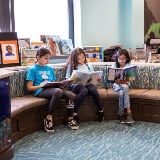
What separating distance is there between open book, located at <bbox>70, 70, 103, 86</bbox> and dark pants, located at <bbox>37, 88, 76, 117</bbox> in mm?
246

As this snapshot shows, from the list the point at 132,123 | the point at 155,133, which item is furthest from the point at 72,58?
the point at 155,133

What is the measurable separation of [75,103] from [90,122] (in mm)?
453

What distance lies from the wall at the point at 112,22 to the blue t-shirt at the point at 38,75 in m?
1.92

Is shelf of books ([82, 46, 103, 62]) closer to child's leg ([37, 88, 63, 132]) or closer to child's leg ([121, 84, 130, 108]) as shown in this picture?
child's leg ([121, 84, 130, 108])

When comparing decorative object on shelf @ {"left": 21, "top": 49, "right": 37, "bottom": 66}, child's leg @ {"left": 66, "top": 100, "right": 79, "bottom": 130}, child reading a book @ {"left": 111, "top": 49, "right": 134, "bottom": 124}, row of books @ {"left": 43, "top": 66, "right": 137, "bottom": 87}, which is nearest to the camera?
child's leg @ {"left": 66, "top": 100, "right": 79, "bottom": 130}

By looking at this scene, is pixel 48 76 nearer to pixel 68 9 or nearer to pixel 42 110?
pixel 42 110

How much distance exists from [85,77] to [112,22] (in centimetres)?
264

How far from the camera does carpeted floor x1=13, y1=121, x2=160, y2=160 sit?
11.2 ft

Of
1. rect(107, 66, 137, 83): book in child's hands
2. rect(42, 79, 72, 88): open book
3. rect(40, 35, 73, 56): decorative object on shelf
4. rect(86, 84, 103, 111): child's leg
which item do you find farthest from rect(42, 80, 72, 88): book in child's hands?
rect(40, 35, 73, 56): decorative object on shelf

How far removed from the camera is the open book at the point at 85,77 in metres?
4.43

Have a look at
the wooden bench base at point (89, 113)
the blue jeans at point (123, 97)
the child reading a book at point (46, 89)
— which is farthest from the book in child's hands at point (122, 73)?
the child reading a book at point (46, 89)

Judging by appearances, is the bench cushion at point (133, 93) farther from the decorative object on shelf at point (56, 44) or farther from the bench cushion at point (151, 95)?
the decorative object on shelf at point (56, 44)

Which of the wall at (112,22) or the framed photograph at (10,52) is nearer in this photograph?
the framed photograph at (10,52)

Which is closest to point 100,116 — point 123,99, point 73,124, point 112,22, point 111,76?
point 123,99
